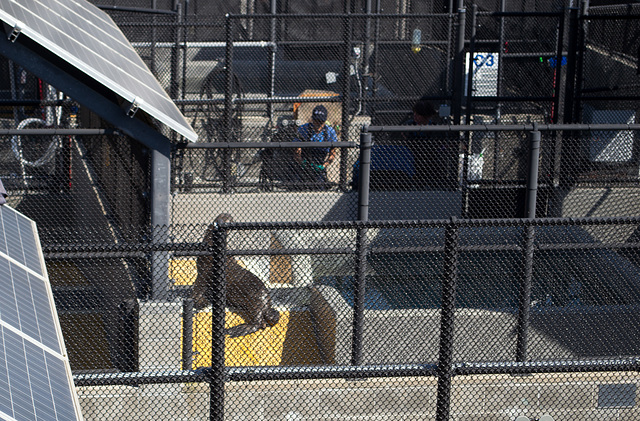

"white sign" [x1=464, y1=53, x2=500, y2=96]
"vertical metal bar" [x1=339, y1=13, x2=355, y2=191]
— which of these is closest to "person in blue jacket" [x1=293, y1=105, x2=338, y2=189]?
"vertical metal bar" [x1=339, y1=13, x2=355, y2=191]

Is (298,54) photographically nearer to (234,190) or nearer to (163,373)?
(234,190)

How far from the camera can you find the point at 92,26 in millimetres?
7781

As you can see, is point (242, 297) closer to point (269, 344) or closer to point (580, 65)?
point (269, 344)

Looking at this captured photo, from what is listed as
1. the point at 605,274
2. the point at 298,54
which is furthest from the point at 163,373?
the point at 298,54

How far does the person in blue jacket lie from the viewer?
338 inches

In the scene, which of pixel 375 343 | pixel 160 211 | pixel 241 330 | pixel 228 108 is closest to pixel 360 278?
pixel 375 343

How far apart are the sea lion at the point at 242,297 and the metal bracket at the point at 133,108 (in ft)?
3.32

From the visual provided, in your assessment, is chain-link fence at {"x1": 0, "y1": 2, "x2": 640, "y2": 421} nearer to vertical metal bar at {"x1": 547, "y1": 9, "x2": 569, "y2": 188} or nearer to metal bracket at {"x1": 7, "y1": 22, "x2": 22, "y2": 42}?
vertical metal bar at {"x1": 547, "y1": 9, "x2": 569, "y2": 188}

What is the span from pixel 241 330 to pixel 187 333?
0.91 m

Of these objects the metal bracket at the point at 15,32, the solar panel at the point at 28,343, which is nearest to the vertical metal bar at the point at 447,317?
the solar panel at the point at 28,343

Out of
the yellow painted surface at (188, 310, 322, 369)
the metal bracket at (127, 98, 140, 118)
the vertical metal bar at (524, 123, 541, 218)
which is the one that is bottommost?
the yellow painted surface at (188, 310, 322, 369)

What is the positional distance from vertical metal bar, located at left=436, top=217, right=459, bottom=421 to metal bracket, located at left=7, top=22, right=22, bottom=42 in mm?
3301

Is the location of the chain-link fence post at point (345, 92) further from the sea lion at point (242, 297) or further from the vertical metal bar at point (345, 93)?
the sea lion at point (242, 297)

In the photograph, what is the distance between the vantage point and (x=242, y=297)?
6.13 meters
